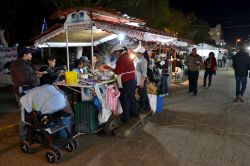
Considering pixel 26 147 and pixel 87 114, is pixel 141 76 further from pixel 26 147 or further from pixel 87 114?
pixel 26 147

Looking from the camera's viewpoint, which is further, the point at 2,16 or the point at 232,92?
the point at 2,16

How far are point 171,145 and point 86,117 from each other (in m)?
2.10

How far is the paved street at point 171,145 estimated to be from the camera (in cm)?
523

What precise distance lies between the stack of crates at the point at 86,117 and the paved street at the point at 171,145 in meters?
0.22

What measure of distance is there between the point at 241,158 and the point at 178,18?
92.0 feet

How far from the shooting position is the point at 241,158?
533cm

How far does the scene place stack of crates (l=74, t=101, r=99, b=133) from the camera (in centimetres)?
659

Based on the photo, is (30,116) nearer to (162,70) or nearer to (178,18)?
(162,70)

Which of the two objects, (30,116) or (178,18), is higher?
(178,18)

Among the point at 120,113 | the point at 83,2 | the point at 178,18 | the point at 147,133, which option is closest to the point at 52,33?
the point at 120,113

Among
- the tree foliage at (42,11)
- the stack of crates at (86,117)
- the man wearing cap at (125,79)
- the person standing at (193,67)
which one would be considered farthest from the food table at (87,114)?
the tree foliage at (42,11)

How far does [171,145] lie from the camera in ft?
19.7

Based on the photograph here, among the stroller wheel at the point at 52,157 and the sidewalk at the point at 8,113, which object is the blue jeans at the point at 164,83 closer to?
the sidewalk at the point at 8,113

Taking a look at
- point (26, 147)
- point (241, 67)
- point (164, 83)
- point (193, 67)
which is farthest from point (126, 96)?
point (193, 67)
